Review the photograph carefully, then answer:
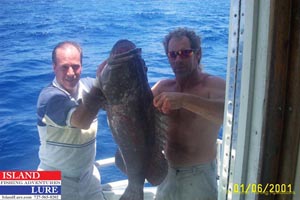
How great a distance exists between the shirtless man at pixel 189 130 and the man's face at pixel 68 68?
613 mm

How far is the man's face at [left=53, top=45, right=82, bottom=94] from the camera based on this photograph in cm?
252

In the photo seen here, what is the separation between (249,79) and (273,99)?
0.39ft

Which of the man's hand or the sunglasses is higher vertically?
the sunglasses

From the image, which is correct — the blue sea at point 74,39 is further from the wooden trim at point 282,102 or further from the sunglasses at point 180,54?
the wooden trim at point 282,102

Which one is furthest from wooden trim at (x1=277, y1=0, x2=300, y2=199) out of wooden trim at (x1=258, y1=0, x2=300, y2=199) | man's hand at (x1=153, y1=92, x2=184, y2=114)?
man's hand at (x1=153, y1=92, x2=184, y2=114)

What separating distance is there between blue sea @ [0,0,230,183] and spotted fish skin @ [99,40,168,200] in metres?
1.01

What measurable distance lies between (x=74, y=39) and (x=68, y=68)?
10.7 metres

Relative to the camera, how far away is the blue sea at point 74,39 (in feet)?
21.8

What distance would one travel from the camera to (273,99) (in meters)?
1.26

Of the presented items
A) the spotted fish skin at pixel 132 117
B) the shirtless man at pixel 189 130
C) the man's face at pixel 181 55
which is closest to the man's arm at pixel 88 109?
the spotted fish skin at pixel 132 117
